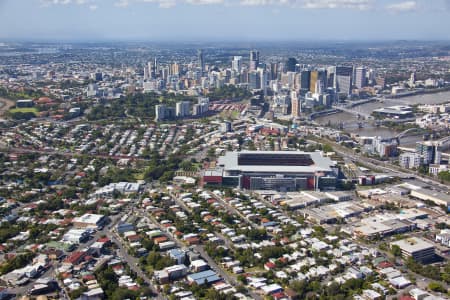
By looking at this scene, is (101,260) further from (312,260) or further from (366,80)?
(366,80)

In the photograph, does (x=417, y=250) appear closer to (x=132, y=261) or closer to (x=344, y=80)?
(x=132, y=261)

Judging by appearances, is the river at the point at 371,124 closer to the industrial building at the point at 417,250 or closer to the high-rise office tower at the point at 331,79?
the high-rise office tower at the point at 331,79

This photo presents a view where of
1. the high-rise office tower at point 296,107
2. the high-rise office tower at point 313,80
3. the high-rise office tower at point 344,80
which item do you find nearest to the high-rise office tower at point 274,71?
the high-rise office tower at point 344,80

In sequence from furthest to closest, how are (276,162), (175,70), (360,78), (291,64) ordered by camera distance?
(175,70) → (291,64) → (360,78) → (276,162)

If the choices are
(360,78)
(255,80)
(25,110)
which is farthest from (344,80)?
(25,110)

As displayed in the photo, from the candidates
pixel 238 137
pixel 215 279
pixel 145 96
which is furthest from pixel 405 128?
pixel 215 279

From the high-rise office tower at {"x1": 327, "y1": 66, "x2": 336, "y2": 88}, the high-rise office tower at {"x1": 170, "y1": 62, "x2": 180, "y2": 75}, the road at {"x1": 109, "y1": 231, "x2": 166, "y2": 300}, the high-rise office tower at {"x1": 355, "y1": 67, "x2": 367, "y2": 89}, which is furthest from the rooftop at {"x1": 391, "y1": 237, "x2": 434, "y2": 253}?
the high-rise office tower at {"x1": 170, "y1": 62, "x2": 180, "y2": 75}
